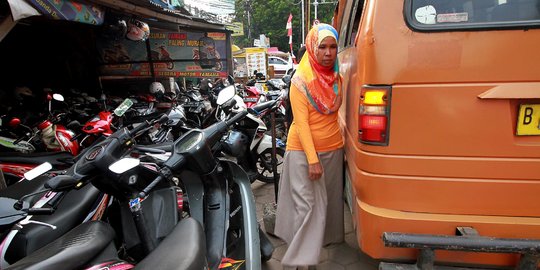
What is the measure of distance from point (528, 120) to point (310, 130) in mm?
1138

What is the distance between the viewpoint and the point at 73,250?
1112mm

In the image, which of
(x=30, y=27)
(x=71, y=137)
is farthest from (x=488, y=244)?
(x=30, y=27)

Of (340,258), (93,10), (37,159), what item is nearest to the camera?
(340,258)

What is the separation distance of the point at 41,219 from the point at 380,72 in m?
1.96

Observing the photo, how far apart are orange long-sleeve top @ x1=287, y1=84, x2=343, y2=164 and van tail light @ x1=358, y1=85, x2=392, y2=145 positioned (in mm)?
489

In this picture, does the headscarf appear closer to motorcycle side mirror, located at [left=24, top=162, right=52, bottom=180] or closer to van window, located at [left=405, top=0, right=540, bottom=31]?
van window, located at [left=405, top=0, right=540, bottom=31]

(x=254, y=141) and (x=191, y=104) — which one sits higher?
(x=191, y=104)

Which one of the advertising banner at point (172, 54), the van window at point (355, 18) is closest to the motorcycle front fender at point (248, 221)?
the van window at point (355, 18)

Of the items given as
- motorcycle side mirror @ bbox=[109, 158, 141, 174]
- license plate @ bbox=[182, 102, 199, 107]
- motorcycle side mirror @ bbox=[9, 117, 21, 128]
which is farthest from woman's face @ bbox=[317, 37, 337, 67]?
motorcycle side mirror @ bbox=[9, 117, 21, 128]

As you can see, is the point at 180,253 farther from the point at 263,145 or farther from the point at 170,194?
the point at 263,145

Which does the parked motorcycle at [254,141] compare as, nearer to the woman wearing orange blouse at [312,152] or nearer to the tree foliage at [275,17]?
the woman wearing orange blouse at [312,152]

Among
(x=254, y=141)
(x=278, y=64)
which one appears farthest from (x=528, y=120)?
(x=278, y=64)

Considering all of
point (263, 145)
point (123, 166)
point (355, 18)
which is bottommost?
point (263, 145)

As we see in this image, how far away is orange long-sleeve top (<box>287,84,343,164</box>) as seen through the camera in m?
2.03
